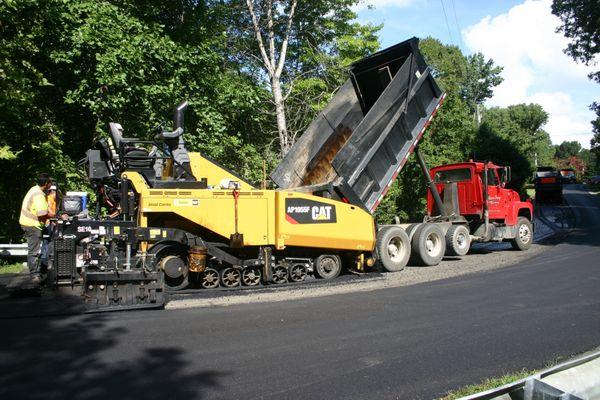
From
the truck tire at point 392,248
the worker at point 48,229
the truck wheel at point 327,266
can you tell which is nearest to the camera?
the worker at point 48,229

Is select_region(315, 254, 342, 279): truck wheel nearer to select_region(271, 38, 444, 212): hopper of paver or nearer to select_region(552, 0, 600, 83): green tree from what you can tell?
select_region(271, 38, 444, 212): hopper of paver

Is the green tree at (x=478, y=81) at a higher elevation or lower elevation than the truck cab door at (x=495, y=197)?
higher

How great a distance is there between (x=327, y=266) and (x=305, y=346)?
4.11 metres

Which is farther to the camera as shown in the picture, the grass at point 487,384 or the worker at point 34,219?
the worker at point 34,219

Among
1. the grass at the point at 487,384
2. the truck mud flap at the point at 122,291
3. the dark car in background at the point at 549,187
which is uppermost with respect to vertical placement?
the dark car in background at the point at 549,187

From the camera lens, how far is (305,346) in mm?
5211

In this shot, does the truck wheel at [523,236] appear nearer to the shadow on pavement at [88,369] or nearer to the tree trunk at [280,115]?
the tree trunk at [280,115]

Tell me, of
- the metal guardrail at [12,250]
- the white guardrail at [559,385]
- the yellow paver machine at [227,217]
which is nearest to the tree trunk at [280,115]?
the yellow paver machine at [227,217]

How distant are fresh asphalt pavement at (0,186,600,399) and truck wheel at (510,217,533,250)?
6.39 metres

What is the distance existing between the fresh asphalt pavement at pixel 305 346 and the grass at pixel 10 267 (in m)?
4.69

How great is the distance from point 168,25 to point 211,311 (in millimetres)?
10759

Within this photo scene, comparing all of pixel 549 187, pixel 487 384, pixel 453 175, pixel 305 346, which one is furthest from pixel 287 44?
pixel 549 187

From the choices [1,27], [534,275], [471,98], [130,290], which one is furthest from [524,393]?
[471,98]

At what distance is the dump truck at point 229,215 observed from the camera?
7.50m
